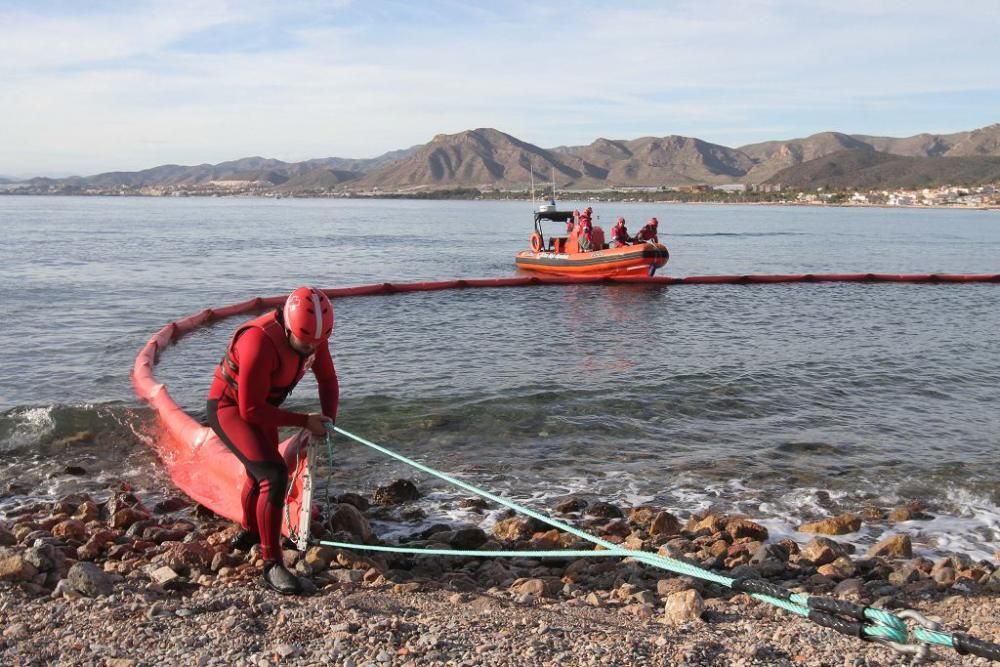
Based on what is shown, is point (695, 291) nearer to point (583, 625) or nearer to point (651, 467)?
point (651, 467)

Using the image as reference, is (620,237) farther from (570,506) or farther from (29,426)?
(570,506)

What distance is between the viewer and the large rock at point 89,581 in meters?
5.11

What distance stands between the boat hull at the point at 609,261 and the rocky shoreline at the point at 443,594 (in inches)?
730

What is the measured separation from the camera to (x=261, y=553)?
5738 mm

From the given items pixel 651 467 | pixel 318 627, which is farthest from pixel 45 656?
pixel 651 467

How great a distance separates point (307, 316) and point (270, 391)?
25.7 inches

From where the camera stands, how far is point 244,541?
591 centimetres

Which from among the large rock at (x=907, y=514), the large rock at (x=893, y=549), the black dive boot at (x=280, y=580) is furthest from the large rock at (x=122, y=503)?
the large rock at (x=907, y=514)

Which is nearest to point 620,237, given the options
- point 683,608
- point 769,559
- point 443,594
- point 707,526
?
point 707,526

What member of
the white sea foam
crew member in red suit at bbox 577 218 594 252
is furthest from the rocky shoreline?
crew member in red suit at bbox 577 218 594 252

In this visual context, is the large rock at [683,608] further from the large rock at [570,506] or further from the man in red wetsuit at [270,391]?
the large rock at [570,506]

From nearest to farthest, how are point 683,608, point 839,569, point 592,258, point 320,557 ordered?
point 683,608, point 320,557, point 839,569, point 592,258

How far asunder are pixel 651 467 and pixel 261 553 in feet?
13.9

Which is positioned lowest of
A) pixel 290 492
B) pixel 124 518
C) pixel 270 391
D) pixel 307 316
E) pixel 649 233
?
pixel 124 518
